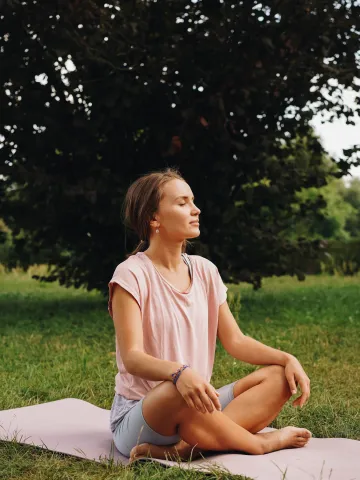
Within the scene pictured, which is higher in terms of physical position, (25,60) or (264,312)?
(25,60)

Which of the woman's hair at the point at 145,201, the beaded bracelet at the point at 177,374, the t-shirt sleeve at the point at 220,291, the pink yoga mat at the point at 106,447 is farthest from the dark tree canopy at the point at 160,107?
the beaded bracelet at the point at 177,374

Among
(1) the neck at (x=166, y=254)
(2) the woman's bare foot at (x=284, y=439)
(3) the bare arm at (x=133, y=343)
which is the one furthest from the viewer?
(1) the neck at (x=166, y=254)

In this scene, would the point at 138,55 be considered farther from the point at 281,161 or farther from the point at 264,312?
the point at 264,312

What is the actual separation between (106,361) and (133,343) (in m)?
2.85

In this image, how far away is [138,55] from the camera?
7.98 metres

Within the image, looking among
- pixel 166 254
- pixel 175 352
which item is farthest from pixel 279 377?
pixel 166 254

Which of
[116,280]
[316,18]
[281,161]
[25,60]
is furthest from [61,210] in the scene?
[116,280]

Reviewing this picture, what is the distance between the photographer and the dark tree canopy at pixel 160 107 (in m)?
7.82

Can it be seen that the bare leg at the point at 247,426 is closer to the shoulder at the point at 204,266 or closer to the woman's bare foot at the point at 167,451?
the woman's bare foot at the point at 167,451

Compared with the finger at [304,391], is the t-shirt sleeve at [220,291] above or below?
above

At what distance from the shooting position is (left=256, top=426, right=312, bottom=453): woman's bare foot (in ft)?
11.2

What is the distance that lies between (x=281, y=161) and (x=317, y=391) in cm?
463

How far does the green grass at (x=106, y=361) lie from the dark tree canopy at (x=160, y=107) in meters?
0.92

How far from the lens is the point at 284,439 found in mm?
3479
